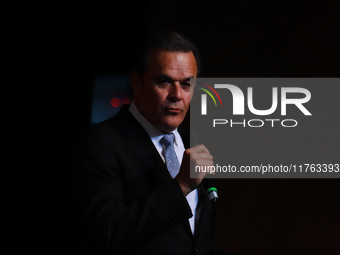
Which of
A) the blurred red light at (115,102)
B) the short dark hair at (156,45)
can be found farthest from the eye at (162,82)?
the blurred red light at (115,102)

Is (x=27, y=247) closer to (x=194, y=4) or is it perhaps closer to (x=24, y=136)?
(x=24, y=136)

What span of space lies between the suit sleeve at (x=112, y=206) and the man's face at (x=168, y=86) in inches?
10.7

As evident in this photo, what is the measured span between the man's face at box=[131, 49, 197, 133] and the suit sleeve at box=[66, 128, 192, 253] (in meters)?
0.27

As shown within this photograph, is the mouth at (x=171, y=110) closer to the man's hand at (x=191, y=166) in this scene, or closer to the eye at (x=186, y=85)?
the eye at (x=186, y=85)

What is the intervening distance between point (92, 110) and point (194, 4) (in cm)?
118

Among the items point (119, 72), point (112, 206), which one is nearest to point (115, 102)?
point (119, 72)

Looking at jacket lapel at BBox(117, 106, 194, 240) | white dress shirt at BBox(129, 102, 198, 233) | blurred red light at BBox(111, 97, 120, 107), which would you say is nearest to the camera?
jacket lapel at BBox(117, 106, 194, 240)

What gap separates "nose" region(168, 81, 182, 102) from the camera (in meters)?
1.27

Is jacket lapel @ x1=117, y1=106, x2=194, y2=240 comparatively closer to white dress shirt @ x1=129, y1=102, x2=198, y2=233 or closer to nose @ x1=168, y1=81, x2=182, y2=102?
white dress shirt @ x1=129, y1=102, x2=198, y2=233

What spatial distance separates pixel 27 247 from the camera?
6.16 feet

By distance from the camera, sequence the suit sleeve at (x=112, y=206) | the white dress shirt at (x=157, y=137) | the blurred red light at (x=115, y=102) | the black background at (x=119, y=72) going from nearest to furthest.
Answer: the suit sleeve at (x=112, y=206) < the white dress shirt at (x=157, y=137) < the black background at (x=119, y=72) < the blurred red light at (x=115, y=102)

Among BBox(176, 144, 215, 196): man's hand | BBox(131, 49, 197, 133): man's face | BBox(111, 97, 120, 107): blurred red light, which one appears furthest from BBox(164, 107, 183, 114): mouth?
BBox(111, 97, 120, 107): blurred red light

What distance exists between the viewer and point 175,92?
1.27 metres

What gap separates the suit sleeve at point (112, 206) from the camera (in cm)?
105
